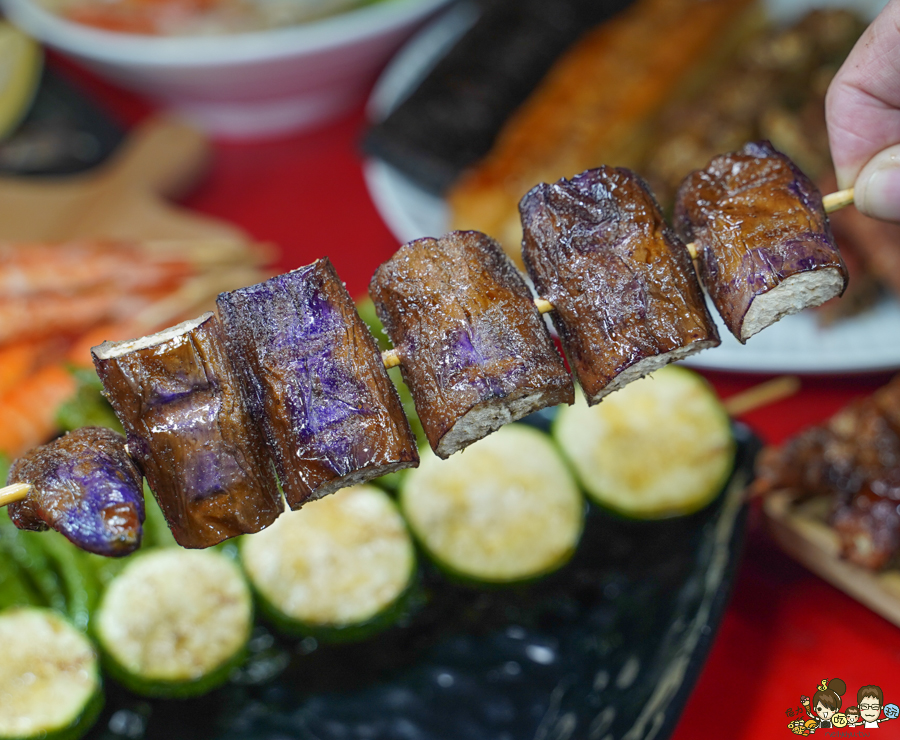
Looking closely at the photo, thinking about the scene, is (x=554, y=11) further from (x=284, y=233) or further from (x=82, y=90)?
(x=82, y=90)

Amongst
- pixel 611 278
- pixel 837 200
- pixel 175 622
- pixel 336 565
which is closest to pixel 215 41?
pixel 336 565

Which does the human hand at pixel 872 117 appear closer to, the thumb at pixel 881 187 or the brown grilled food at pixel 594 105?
the thumb at pixel 881 187

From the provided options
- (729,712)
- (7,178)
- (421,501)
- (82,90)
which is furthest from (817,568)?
(82,90)

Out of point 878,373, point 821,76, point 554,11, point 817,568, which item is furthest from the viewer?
point 554,11

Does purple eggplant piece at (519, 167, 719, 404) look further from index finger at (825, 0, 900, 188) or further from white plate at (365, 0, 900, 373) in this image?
white plate at (365, 0, 900, 373)

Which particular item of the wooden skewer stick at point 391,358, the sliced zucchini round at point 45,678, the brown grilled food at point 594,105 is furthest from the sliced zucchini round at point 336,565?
the brown grilled food at point 594,105

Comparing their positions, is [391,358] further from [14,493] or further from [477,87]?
[477,87]
